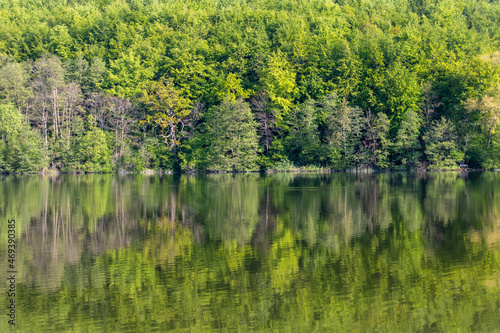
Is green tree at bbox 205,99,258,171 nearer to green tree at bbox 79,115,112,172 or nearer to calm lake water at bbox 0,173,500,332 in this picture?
green tree at bbox 79,115,112,172

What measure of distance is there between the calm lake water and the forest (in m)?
35.1

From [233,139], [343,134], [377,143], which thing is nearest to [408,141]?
[377,143]

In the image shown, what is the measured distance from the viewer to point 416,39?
62750 mm

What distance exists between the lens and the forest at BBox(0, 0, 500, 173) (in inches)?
2290

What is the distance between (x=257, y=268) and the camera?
13344 millimetres

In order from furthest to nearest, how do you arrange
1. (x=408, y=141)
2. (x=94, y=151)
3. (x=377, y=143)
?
(x=94, y=151)
(x=377, y=143)
(x=408, y=141)

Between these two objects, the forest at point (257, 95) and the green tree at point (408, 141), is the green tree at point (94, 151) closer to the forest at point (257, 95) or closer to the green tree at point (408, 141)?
the forest at point (257, 95)

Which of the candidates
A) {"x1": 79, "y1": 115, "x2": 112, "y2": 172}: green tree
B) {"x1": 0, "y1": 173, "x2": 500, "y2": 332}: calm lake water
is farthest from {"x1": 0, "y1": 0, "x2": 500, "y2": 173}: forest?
{"x1": 0, "y1": 173, "x2": 500, "y2": 332}: calm lake water

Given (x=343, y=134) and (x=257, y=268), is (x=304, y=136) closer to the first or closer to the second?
(x=343, y=134)

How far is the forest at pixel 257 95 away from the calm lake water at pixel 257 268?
115 ft

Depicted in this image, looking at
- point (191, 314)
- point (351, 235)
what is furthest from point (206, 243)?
point (191, 314)

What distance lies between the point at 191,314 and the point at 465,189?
89.5 ft

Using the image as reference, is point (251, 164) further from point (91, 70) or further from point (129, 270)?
point (129, 270)

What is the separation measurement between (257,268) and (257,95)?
53.0m
